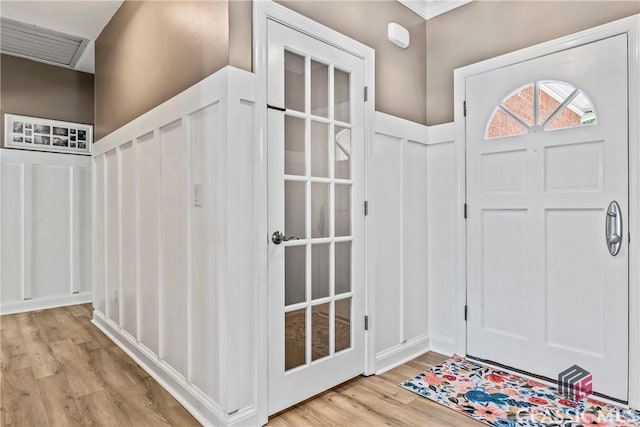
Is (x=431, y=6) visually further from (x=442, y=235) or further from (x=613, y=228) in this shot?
(x=613, y=228)

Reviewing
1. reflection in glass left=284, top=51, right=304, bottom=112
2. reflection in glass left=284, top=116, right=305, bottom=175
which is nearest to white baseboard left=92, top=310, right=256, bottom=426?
reflection in glass left=284, top=116, right=305, bottom=175

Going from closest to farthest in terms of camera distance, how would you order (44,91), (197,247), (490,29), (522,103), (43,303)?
(197,247)
(522,103)
(490,29)
(43,303)
(44,91)

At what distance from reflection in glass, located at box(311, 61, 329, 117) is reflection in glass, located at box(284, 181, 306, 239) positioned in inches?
18.6

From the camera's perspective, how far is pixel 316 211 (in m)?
2.29

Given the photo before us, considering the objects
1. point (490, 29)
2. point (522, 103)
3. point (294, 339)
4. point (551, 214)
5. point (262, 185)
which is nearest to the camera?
point (262, 185)

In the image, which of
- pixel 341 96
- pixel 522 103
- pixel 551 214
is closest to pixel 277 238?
pixel 341 96

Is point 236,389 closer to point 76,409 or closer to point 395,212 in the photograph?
point 76,409

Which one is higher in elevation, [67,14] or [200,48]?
[67,14]

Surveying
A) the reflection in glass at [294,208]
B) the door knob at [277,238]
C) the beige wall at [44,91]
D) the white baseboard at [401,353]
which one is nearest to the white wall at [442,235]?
the white baseboard at [401,353]

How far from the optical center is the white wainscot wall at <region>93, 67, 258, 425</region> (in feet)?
6.07

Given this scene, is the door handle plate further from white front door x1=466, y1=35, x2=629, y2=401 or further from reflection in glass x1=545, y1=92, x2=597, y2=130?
reflection in glass x1=545, y1=92, x2=597, y2=130

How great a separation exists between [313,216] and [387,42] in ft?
4.73

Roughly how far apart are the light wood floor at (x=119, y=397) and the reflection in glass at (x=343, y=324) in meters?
0.25

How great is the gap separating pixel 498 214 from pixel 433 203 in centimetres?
50
